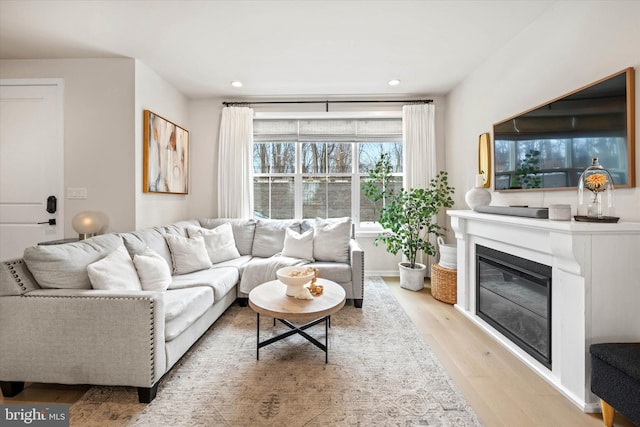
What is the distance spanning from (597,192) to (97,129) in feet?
13.4

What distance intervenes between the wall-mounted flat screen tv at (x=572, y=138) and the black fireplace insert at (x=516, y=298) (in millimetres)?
627

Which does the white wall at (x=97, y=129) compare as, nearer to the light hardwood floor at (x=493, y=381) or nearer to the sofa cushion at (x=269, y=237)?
the sofa cushion at (x=269, y=237)

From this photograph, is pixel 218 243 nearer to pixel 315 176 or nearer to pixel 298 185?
pixel 298 185

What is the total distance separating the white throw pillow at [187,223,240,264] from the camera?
308cm

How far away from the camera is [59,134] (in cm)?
279

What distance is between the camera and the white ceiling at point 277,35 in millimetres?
2049

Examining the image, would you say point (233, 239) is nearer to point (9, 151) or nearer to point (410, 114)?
point (9, 151)

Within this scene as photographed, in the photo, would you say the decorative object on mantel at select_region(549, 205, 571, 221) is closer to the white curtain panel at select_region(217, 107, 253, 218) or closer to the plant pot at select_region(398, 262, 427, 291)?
the plant pot at select_region(398, 262, 427, 291)

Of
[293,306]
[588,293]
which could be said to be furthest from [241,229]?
[588,293]

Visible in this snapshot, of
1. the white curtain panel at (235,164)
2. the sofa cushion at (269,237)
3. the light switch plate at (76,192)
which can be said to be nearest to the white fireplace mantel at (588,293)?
the sofa cushion at (269,237)

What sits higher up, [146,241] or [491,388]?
[146,241]

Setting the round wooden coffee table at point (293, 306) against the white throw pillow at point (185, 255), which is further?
the white throw pillow at point (185, 255)

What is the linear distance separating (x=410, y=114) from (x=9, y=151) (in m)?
4.57

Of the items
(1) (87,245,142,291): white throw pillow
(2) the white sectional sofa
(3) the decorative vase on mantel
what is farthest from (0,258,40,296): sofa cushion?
(3) the decorative vase on mantel
